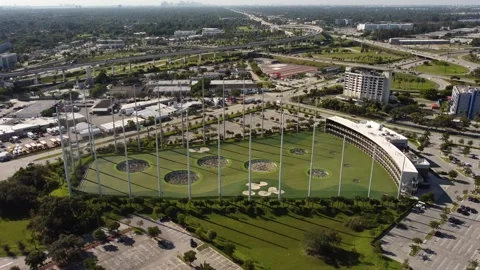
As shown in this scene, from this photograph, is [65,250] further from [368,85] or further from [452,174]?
[368,85]

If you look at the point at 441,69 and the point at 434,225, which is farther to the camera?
the point at 441,69

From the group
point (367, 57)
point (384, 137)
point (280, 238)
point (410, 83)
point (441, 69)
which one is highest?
point (367, 57)

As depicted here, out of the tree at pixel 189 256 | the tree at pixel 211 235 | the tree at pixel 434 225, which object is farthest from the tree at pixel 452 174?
the tree at pixel 189 256

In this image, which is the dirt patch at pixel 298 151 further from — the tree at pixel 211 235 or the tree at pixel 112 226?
the tree at pixel 112 226

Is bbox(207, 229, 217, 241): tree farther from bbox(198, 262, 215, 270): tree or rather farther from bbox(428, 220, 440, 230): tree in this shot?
bbox(428, 220, 440, 230): tree

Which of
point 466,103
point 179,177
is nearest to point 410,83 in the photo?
point 466,103

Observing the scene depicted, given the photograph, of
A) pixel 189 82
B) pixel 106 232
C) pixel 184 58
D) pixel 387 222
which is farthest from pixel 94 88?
pixel 387 222

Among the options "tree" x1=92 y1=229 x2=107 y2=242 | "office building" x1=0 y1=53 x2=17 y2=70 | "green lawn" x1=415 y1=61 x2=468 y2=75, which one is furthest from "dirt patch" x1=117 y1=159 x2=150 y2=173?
"green lawn" x1=415 y1=61 x2=468 y2=75

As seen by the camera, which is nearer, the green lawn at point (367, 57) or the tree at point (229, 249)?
the tree at point (229, 249)
